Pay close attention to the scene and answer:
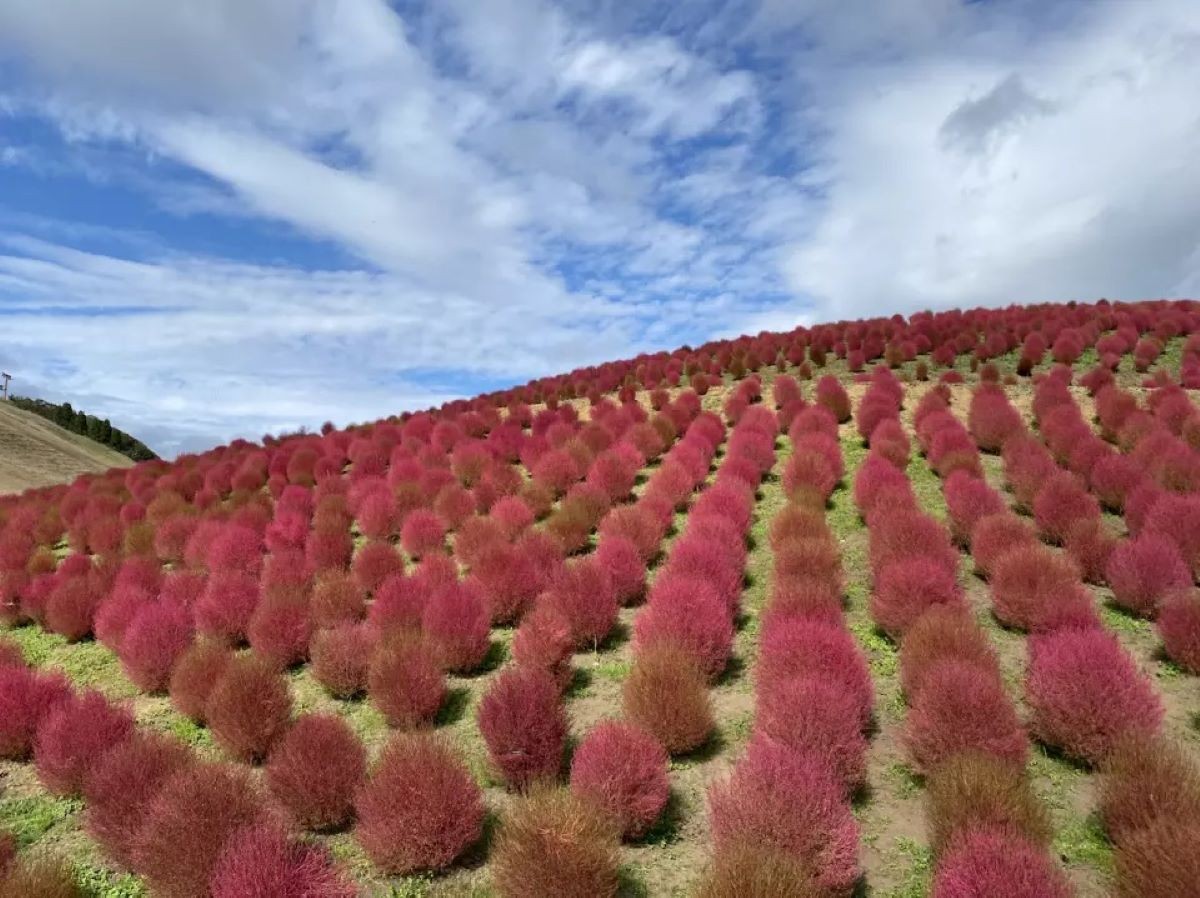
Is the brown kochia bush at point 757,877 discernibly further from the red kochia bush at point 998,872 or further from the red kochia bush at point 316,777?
the red kochia bush at point 316,777

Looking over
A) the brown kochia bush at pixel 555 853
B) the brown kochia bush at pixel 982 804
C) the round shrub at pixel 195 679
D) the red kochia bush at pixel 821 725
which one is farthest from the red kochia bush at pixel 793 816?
the round shrub at pixel 195 679

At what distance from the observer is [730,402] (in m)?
14.9

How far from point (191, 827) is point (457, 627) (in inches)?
104

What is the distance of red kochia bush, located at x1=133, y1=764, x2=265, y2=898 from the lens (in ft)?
12.0

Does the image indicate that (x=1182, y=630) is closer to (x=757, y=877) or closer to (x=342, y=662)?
(x=757, y=877)

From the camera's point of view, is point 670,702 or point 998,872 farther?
point 670,702

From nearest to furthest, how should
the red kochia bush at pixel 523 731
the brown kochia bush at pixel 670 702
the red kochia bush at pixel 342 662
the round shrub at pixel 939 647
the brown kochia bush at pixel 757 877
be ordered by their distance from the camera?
1. the brown kochia bush at pixel 757 877
2. the red kochia bush at pixel 523 731
3. the brown kochia bush at pixel 670 702
4. the round shrub at pixel 939 647
5. the red kochia bush at pixel 342 662

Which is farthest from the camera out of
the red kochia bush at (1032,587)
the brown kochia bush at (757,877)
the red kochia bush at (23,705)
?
the red kochia bush at (1032,587)

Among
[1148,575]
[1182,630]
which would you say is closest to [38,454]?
[1148,575]

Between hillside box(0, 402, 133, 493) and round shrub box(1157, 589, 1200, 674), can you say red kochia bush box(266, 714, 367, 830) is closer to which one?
round shrub box(1157, 589, 1200, 674)

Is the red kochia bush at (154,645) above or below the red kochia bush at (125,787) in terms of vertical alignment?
above

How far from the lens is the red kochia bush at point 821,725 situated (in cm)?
421

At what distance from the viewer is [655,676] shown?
4.97 meters

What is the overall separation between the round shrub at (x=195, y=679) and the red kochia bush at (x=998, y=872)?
17.7 feet
